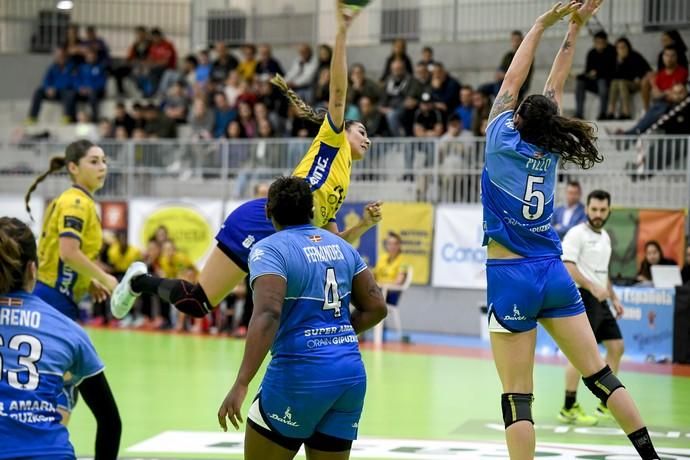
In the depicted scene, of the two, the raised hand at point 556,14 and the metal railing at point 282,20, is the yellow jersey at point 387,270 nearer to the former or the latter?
the metal railing at point 282,20

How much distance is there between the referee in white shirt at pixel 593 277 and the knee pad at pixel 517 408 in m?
3.24

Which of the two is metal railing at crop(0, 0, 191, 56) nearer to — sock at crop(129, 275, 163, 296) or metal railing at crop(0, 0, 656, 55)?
metal railing at crop(0, 0, 656, 55)

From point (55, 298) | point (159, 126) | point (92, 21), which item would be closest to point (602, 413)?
point (55, 298)

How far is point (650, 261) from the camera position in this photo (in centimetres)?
1479

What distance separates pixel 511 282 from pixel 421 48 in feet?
52.9

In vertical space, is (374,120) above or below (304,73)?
below

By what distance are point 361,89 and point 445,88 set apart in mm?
1448

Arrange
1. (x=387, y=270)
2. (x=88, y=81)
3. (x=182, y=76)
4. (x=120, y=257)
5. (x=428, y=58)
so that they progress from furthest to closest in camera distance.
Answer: (x=88, y=81)
(x=182, y=76)
(x=428, y=58)
(x=120, y=257)
(x=387, y=270)

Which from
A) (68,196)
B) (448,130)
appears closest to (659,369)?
(448,130)

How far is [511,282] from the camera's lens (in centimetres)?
603

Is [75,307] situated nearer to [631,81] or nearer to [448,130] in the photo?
[448,130]

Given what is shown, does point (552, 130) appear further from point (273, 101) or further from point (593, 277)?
point (273, 101)

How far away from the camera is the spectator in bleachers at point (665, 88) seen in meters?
16.5

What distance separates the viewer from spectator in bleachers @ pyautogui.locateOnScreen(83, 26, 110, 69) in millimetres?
24000
